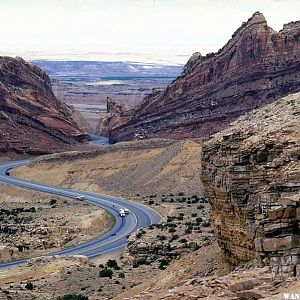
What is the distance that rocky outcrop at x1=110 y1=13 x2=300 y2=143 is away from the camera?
117000 mm

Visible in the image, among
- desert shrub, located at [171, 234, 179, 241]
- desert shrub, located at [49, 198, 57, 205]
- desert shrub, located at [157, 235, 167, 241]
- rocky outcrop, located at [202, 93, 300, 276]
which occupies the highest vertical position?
rocky outcrop, located at [202, 93, 300, 276]

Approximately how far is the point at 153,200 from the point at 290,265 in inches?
2603

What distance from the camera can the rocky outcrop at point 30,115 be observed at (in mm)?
129500

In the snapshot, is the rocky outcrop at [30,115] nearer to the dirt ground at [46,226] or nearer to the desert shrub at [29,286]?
the dirt ground at [46,226]

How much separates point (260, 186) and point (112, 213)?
54.6 metres

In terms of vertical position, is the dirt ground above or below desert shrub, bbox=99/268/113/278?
below

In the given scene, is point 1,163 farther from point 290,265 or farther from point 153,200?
point 290,265

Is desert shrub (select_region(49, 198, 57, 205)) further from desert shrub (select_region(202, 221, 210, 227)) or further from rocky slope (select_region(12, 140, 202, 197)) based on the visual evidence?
desert shrub (select_region(202, 221, 210, 227))

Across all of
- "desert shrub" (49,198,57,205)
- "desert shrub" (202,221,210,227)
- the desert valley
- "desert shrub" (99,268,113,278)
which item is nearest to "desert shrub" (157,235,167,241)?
the desert valley

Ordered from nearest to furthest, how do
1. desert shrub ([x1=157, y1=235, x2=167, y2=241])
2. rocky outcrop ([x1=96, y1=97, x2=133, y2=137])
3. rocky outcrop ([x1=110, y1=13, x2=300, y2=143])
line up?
desert shrub ([x1=157, y1=235, x2=167, y2=241]) → rocky outcrop ([x1=110, y1=13, x2=300, y2=143]) → rocky outcrop ([x1=96, y1=97, x2=133, y2=137])

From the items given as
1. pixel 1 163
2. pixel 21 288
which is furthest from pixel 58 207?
pixel 1 163

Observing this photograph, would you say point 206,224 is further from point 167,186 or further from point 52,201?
point 167,186

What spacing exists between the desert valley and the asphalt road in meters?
0.21

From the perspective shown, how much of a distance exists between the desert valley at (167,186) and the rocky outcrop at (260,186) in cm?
4
